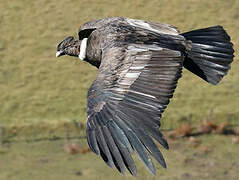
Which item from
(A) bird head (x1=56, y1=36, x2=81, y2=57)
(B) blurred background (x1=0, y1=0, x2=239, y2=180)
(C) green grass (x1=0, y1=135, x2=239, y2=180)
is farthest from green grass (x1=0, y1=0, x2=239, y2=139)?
(A) bird head (x1=56, y1=36, x2=81, y2=57)

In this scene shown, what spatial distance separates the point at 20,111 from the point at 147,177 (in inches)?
179

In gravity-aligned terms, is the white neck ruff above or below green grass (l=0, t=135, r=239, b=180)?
above

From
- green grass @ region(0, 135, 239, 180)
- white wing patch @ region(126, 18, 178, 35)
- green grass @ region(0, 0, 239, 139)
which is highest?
white wing patch @ region(126, 18, 178, 35)

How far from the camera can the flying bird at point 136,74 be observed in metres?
9.80

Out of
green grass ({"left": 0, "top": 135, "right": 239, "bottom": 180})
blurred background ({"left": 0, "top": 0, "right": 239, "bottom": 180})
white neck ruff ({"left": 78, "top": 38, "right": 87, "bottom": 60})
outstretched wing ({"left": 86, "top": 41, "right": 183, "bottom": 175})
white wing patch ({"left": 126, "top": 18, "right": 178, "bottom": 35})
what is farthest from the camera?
blurred background ({"left": 0, "top": 0, "right": 239, "bottom": 180})

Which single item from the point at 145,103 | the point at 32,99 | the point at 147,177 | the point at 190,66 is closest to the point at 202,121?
Answer: the point at 147,177

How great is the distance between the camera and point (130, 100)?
10562 millimetres

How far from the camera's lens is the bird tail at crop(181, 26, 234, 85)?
11984 millimetres

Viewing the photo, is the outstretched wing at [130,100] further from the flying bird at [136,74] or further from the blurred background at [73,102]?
the blurred background at [73,102]

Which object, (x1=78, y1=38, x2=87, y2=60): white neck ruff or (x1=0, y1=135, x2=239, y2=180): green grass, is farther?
(x1=0, y1=135, x2=239, y2=180): green grass

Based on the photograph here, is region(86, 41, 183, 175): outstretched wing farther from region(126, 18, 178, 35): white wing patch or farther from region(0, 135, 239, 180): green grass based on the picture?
region(0, 135, 239, 180): green grass

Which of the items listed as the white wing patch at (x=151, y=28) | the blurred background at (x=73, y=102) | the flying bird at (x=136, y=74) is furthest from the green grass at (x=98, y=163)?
the white wing patch at (x=151, y=28)

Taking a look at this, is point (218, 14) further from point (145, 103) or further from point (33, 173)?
point (145, 103)

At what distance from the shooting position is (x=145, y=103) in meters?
10.5
